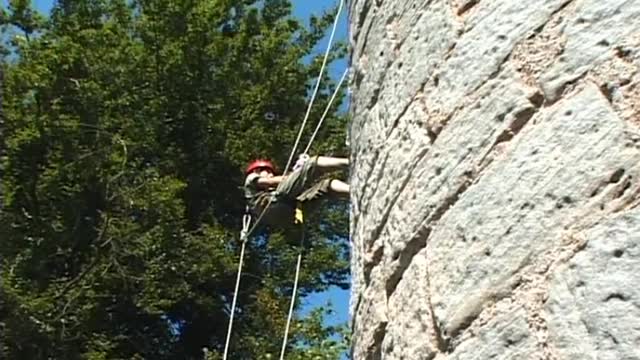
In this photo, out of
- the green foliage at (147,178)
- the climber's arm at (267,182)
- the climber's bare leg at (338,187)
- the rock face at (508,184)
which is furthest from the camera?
the green foliage at (147,178)

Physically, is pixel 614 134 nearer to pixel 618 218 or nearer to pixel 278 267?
pixel 618 218

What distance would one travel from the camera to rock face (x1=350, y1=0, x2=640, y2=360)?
1516 millimetres

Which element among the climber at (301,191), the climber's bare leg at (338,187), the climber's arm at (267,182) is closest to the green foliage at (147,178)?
the climber's arm at (267,182)

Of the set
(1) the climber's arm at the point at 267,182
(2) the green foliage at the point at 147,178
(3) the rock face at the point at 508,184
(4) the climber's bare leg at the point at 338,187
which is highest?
(2) the green foliage at the point at 147,178

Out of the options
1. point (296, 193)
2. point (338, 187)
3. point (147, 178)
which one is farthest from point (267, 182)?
point (147, 178)

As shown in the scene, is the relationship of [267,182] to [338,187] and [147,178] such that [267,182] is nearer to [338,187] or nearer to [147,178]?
[338,187]

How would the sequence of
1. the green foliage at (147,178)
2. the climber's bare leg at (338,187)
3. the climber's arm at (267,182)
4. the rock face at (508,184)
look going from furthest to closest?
the green foliage at (147,178), the climber's arm at (267,182), the climber's bare leg at (338,187), the rock face at (508,184)

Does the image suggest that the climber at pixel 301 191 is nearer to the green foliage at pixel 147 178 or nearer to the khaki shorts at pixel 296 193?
the khaki shorts at pixel 296 193

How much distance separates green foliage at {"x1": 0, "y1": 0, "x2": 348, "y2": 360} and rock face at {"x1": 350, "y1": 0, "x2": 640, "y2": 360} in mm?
13574

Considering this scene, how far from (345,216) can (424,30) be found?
16.3 meters

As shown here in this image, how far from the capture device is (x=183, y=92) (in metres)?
18.8

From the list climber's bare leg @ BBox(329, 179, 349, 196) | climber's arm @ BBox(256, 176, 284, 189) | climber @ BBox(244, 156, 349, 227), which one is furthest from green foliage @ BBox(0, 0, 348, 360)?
climber's bare leg @ BBox(329, 179, 349, 196)

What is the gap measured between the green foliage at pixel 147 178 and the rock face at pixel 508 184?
13574 mm

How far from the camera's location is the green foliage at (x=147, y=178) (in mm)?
16750
